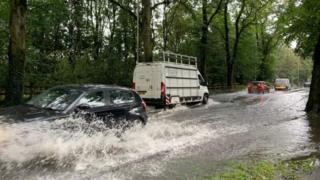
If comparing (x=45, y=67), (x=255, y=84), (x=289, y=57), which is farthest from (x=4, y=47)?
(x=289, y=57)

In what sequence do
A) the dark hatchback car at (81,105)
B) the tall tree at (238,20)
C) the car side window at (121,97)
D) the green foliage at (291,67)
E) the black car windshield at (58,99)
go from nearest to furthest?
the dark hatchback car at (81,105), the black car windshield at (58,99), the car side window at (121,97), the tall tree at (238,20), the green foliage at (291,67)

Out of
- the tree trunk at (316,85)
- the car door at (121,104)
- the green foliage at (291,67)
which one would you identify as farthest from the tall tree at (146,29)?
the green foliage at (291,67)

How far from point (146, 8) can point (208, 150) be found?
60.3 feet

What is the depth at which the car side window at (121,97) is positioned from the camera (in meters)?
Result: 10.7

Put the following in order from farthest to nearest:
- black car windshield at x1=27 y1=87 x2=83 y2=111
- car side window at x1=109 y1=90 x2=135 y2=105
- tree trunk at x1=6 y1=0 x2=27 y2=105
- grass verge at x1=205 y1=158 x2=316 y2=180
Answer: tree trunk at x1=6 y1=0 x2=27 y2=105, car side window at x1=109 y1=90 x2=135 y2=105, black car windshield at x1=27 y1=87 x2=83 y2=111, grass verge at x1=205 y1=158 x2=316 y2=180

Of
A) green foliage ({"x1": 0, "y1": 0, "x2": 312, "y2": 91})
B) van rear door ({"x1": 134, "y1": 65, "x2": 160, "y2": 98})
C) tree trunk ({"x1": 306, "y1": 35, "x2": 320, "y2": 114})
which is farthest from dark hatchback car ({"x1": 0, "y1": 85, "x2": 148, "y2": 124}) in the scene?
tree trunk ({"x1": 306, "y1": 35, "x2": 320, "y2": 114})

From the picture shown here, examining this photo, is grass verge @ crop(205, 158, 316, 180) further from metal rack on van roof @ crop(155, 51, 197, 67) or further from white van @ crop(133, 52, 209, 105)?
metal rack on van roof @ crop(155, 51, 197, 67)

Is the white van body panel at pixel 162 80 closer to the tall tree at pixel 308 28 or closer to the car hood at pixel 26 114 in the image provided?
the tall tree at pixel 308 28

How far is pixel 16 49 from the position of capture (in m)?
17.0

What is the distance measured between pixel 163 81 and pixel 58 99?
11.5 meters

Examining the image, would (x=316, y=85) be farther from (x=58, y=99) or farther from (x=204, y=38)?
(x=204, y=38)

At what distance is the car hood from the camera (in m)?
8.31

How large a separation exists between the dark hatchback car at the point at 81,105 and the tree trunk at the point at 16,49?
7501 mm

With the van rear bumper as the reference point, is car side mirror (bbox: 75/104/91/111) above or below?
above
